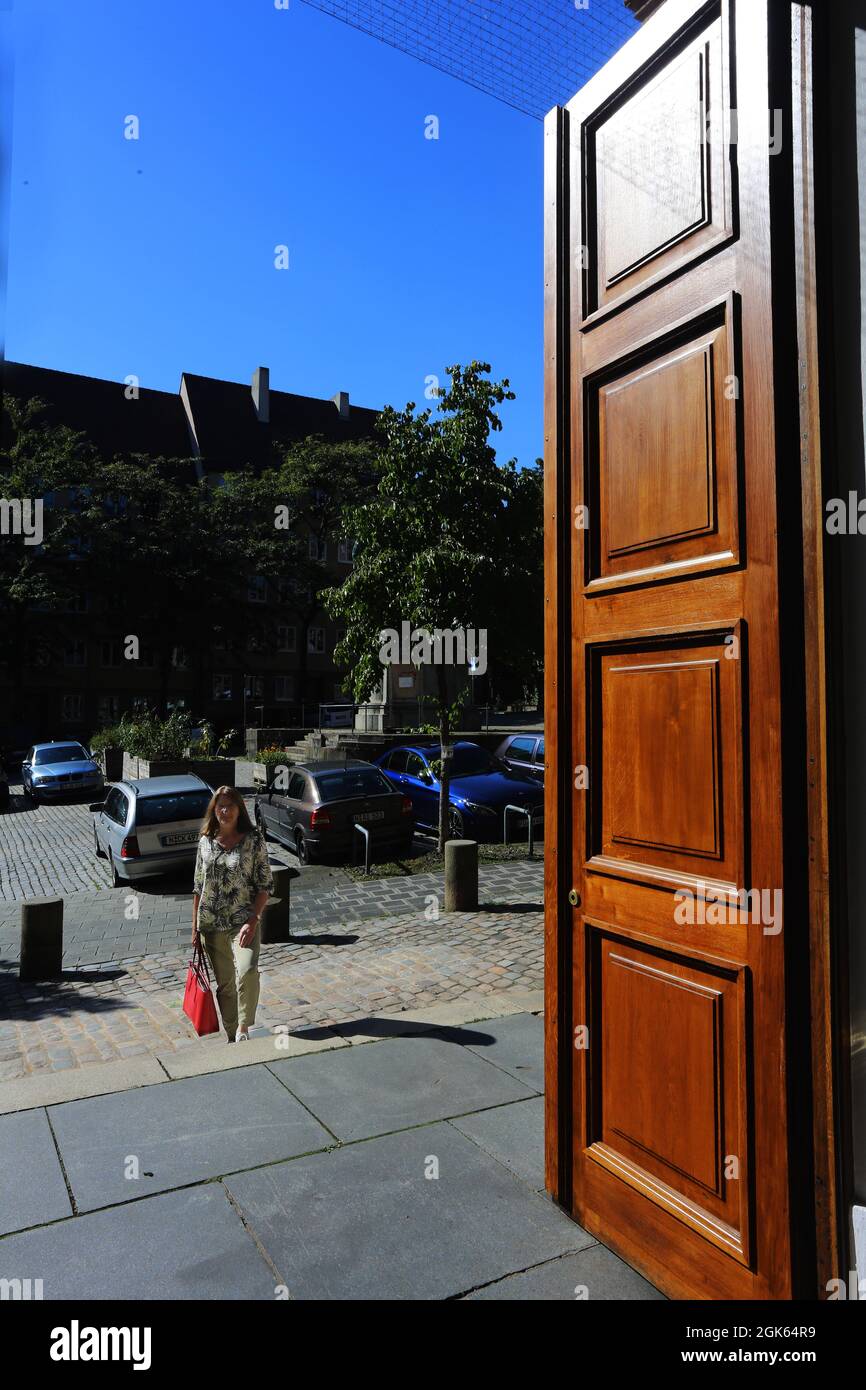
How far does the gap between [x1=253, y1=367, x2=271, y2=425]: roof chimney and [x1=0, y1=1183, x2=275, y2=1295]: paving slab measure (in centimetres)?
5791

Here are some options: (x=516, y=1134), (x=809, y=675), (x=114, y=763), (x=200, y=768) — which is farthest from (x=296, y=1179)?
(x=114, y=763)

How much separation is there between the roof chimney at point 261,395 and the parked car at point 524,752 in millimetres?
43294

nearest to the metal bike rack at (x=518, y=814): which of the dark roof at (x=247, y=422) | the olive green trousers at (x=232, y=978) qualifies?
the olive green trousers at (x=232, y=978)

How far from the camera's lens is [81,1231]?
3.20 metres

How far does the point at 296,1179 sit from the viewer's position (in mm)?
3535

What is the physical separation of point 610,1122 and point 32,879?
12684 mm

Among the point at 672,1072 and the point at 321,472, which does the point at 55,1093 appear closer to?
the point at 672,1072

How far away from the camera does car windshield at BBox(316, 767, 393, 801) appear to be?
13.7 m

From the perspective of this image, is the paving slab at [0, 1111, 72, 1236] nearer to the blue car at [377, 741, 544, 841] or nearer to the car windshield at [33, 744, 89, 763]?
the blue car at [377, 741, 544, 841]

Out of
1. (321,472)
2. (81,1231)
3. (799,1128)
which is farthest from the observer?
(321,472)

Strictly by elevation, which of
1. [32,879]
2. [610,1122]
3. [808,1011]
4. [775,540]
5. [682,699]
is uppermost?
[775,540]

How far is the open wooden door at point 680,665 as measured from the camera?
255 cm
